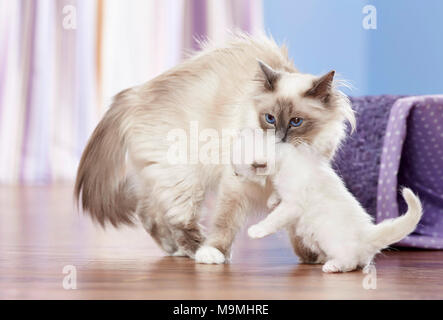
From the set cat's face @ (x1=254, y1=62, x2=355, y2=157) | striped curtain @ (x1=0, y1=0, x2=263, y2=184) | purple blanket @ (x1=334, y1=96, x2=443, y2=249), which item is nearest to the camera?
cat's face @ (x1=254, y1=62, x2=355, y2=157)

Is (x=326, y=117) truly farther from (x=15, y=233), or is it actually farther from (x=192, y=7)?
(x=192, y=7)

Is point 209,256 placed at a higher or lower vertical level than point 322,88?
lower

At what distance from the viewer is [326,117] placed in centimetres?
176

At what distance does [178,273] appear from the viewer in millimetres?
1595

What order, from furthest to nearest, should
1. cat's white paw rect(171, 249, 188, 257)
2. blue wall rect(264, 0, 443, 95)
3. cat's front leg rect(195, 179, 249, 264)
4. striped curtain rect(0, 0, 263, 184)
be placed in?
1. striped curtain rect(0, 0, 263, 184)
2. blue wall rect(264, 0, 443, 95)
3. cat's white paw rect(171, 249, 188, 257)
4. cat's front leg rect(195, 179, 249, 264)

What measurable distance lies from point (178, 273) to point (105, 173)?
58 cm

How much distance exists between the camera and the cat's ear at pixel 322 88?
1723mm

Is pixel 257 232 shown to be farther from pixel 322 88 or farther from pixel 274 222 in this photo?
pixel 322 88

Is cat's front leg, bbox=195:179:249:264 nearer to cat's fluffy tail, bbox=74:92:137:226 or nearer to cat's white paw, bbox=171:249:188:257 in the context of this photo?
cat's white paw, bbox=171:249:188:257

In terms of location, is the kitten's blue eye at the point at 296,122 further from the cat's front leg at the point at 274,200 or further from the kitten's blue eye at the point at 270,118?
the cat's front leg at the point at 274,200

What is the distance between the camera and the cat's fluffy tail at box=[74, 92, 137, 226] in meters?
2.06

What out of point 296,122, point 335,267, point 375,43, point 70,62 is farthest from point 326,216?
point 70,62

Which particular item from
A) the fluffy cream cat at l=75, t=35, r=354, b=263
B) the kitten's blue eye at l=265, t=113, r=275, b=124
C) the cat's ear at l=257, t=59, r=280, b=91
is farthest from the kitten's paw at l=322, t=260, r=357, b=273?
the cat's ear at l=257, t=59, r=280, b=91
